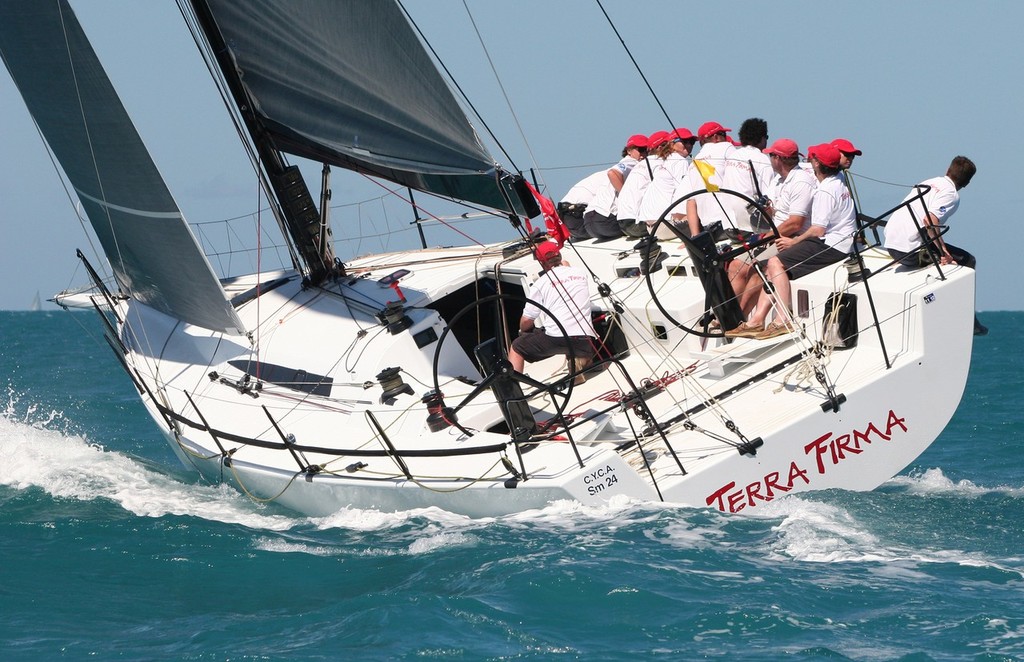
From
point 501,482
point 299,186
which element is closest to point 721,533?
point 501,482

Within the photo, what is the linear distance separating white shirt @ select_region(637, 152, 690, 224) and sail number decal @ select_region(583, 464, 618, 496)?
3693mm

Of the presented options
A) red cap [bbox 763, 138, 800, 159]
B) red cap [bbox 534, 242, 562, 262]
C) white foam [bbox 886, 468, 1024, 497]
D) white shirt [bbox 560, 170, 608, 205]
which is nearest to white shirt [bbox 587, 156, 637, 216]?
white shirt [bbox 560, 170, 608, 205]

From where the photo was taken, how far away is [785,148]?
867 centimetres

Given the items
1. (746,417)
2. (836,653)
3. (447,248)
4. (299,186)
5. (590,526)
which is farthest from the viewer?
(447,248)

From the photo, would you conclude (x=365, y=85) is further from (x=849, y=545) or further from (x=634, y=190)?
(x=849, y=545)

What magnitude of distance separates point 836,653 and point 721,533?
1.37 meters

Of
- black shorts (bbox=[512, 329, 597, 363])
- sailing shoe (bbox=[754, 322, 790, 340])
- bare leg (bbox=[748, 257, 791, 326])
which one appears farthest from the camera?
sailing shoe (bbox=[754, 322, 790, 340])

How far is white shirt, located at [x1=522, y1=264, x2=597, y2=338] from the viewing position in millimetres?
7379

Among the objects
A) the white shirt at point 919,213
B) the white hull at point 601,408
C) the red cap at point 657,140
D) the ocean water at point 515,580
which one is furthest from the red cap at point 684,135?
the ocean water at point 515,580

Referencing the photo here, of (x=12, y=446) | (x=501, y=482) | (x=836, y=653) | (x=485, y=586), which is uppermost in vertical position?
(x=12, y=446)

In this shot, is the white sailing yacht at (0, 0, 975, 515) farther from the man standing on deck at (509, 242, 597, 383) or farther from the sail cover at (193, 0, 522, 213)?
the man standing on deck at (509, 242, 597, 383)

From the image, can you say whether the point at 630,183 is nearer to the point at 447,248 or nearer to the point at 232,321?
the point at 447,248

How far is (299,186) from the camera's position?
9.79 m

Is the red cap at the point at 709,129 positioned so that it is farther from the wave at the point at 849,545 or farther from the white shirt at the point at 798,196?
the wave at the point at 849,545
